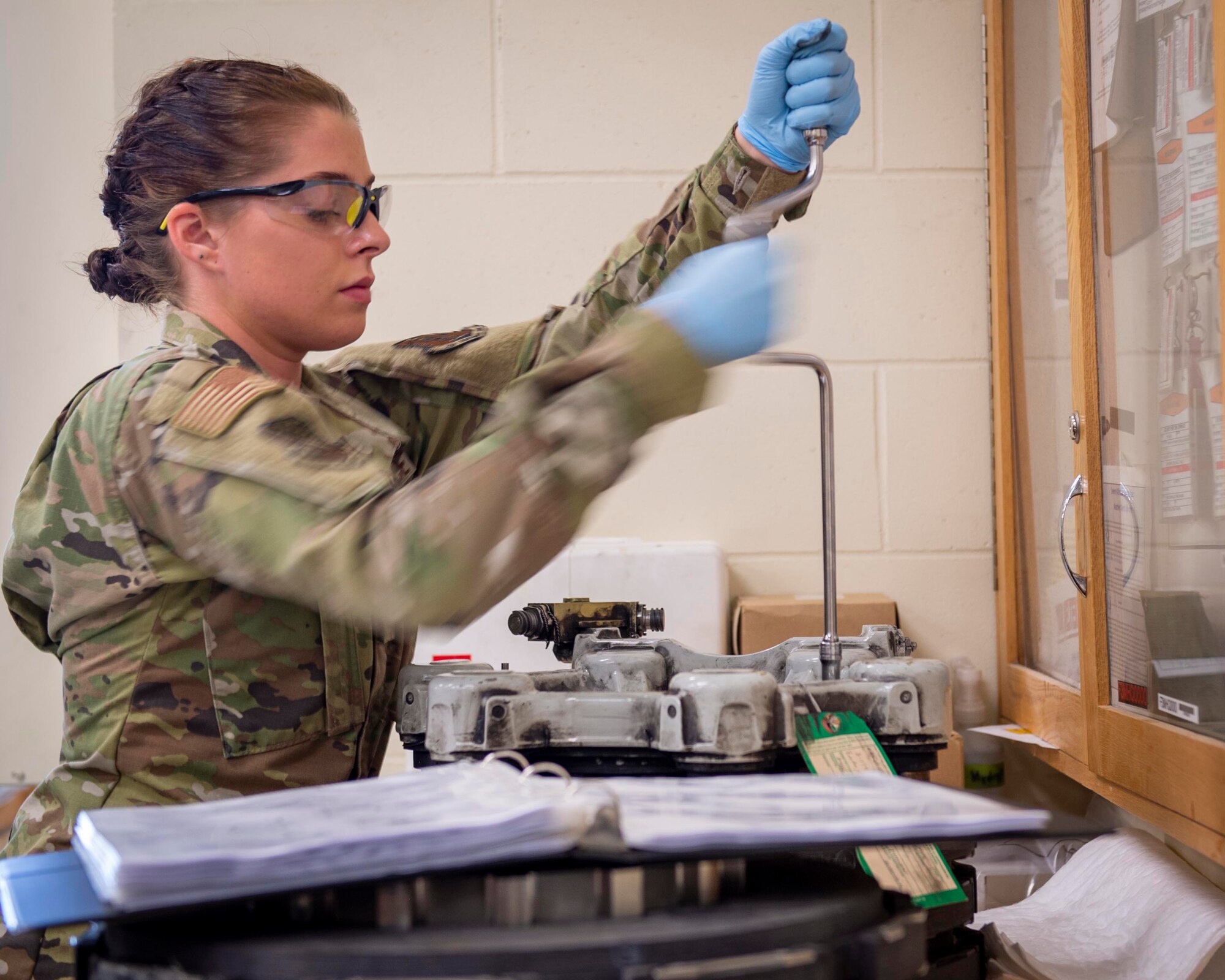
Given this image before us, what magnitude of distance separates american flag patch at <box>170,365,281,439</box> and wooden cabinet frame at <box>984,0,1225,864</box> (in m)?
0.92

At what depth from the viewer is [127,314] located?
86.4 inches

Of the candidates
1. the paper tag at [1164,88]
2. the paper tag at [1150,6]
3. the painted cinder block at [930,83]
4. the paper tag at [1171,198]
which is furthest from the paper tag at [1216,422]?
the painted cinder block at [930,83]

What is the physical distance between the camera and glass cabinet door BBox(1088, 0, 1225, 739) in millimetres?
1178

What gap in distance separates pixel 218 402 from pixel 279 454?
3.4 inches

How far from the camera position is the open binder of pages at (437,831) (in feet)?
1.56

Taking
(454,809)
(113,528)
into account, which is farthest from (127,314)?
(454,809)

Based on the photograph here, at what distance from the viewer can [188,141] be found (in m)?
1.02

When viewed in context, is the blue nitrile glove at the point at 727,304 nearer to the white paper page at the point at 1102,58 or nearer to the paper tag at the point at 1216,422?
the paper tag at the point at 1216,422

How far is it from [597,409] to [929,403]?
5.31 feet

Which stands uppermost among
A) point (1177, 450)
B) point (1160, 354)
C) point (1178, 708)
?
point (1160, 354)

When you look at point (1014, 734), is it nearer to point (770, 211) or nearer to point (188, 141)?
point (770, 211)

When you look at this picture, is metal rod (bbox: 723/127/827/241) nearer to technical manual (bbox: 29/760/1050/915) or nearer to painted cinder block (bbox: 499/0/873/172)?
technical manual (bbox: 29/760/1050/915)

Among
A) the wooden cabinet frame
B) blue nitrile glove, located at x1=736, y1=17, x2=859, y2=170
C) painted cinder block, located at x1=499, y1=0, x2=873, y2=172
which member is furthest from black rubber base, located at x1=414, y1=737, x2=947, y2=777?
painted cinder block, located at x1=499, y1=0, x2=873, y2=172

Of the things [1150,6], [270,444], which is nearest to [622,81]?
[1150,6]
